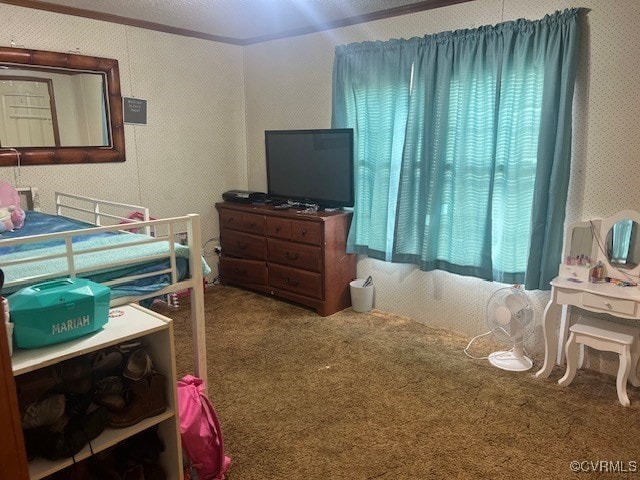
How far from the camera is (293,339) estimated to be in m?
3.40

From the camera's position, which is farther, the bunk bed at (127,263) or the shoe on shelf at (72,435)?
the bunk bed at (127,263)

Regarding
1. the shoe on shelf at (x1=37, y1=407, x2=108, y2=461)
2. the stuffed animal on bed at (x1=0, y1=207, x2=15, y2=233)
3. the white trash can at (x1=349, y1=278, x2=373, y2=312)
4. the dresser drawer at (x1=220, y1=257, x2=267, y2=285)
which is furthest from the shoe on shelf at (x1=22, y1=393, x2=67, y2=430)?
the dresser drawer at (x1=220, y1=257, x2=267, y2=285)

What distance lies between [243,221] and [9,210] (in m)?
1.86

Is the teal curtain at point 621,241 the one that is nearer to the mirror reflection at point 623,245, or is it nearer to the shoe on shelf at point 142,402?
the mirror reflection at point 623,245

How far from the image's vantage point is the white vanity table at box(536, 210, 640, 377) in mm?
2566

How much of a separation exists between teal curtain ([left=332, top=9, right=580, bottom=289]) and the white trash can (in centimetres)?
31

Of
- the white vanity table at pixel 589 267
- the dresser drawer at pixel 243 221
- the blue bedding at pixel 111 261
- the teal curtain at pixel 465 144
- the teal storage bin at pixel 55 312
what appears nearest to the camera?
the teal storage bin at pixel 55 312

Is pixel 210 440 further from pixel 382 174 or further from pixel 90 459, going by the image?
pixel 382 174

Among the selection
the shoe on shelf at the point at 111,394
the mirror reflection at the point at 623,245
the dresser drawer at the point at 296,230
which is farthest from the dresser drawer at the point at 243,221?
the mirror reflection at the point at 623,245

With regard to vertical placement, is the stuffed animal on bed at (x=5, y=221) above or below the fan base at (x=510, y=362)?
above

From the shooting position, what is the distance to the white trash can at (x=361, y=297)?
390 centimetres

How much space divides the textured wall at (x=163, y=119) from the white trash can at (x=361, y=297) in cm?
163

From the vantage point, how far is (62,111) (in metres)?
3.54

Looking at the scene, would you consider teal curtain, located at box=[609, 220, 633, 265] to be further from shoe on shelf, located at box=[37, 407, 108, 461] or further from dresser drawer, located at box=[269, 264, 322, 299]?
shoe on shelf, located at box=[37, 407, 108, 461]
